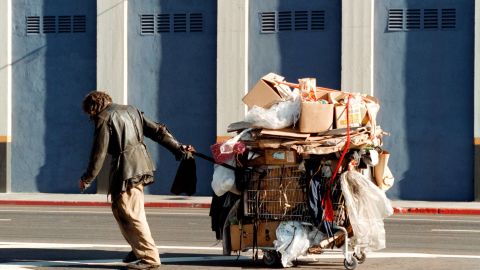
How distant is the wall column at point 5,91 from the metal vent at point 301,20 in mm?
6874

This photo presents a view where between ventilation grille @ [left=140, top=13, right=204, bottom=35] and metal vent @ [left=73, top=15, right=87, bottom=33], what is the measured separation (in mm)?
1403

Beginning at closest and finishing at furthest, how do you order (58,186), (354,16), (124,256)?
(124,256) → (354,16) → (58,186)

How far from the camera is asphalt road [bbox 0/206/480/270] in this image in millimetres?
12750

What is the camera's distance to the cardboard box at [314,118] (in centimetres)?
1217

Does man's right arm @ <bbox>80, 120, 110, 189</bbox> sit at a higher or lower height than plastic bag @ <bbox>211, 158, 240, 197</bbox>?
higher

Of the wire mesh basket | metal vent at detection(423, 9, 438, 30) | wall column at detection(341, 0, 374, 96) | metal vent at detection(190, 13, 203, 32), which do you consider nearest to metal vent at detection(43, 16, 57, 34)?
metal vent at detection(190, 13, 203, 32)

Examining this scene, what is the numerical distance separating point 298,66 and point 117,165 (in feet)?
53.0

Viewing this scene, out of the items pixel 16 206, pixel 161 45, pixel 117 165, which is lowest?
pixel 16 206

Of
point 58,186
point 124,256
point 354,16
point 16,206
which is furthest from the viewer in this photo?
point 58,186

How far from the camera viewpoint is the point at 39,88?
1150 inches

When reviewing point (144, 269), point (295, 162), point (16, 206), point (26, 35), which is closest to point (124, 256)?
point (144, 269)

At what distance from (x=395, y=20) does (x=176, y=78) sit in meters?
5.24

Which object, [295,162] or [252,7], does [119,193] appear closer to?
[295,162]

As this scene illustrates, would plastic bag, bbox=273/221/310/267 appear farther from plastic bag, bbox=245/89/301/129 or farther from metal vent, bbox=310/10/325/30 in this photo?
metal vent, bbox=310/10/325/30
